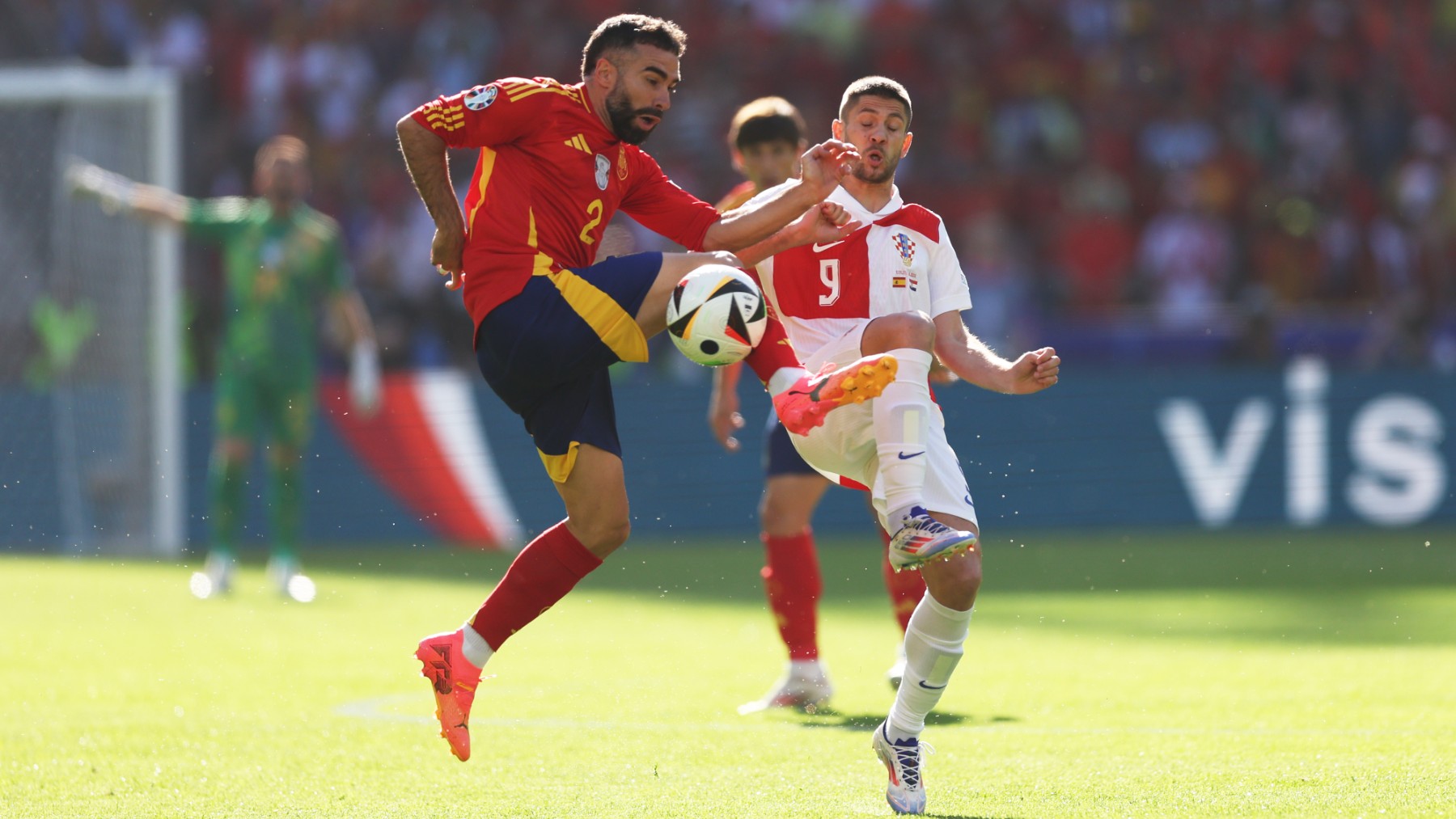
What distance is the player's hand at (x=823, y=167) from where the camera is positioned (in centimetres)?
472

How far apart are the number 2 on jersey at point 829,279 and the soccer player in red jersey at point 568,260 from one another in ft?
0.53

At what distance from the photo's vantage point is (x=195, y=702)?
21.0ft

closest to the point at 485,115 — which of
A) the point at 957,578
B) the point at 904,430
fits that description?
the point at 904,430

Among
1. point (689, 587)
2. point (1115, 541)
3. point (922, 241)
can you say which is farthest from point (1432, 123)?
point (922, 241)

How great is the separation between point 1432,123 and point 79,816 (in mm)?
14809

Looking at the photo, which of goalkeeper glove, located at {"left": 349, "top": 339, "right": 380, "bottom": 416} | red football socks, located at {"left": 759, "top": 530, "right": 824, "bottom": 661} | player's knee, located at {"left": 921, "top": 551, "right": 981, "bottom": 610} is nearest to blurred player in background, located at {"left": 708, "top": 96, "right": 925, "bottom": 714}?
red football socks, located at {"left": 759, "top": 530, "right": 824, "bottom": 661}

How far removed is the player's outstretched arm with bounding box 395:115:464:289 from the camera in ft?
15.6

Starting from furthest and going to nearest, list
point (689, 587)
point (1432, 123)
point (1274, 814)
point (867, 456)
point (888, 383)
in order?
point (1432, 123) < point (689, 587) < point (867, 456) < point (888, 383) < point (1274, 814)

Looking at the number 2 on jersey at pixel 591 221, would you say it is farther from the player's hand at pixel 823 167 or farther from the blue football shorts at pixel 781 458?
the blue football shorts at pixel 781 458

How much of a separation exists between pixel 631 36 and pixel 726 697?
264 cm

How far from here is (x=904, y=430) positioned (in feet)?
15.0

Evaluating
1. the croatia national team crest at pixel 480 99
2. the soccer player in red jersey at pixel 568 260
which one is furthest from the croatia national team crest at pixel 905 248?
the croatia national team crest at pixel 480 99

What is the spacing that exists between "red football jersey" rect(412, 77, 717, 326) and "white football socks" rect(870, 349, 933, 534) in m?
0.98

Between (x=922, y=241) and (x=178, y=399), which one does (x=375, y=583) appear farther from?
(x=922, y=241)
